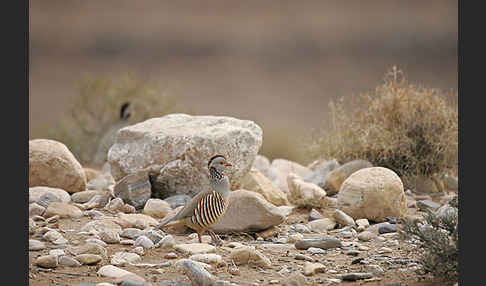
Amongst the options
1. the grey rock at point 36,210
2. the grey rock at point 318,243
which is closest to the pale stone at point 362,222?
the grey rock at point 318,243

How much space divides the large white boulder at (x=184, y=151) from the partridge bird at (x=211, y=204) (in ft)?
5.14

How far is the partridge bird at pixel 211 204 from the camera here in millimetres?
4758

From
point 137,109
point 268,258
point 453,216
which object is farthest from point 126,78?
point 453,216

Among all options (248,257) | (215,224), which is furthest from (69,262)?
(215,224)

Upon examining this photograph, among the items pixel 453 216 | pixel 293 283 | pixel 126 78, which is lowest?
pixel 293 283

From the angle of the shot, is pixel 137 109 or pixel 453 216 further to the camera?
pixel 137 109

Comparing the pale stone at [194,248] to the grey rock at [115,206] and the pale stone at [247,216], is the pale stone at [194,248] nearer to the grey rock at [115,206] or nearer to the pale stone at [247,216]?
the pale stone at [247,216]

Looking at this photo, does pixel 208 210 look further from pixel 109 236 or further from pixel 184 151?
pixel 184 151

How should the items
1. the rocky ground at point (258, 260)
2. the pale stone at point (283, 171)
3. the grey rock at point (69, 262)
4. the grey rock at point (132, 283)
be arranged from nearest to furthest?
the grey rock at point (132, 283) < the rocky ground at point (258, 260) < the grey rock at point (69, 262) < the pale stone at point (283, 171)

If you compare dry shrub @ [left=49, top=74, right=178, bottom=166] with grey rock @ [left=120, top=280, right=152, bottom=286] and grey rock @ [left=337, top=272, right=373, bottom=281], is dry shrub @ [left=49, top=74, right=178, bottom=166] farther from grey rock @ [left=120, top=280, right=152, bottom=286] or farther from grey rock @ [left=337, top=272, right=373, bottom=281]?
grey rock @ [left=337, top=272, right=373, bottom=281]

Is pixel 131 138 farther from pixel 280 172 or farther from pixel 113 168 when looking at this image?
pixel 280 172

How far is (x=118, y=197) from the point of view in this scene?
250 inches

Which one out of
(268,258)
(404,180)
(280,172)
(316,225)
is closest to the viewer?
(268,258)

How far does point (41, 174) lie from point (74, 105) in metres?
5.72
